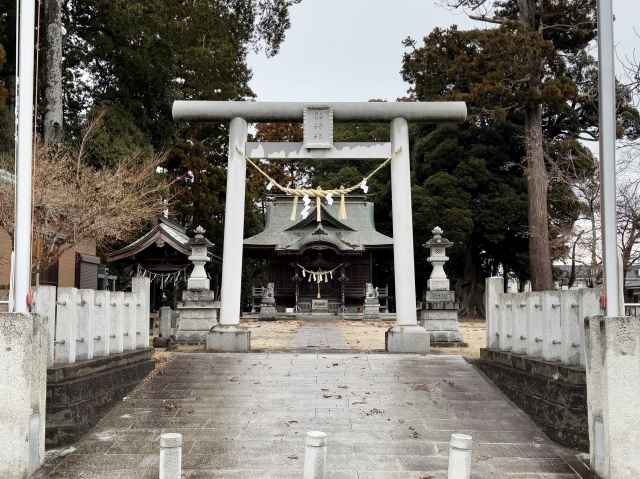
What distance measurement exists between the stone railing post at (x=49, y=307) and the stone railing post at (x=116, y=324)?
1495 millimetres

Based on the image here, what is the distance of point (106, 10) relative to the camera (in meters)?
22.2

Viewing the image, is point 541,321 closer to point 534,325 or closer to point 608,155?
point 534,325

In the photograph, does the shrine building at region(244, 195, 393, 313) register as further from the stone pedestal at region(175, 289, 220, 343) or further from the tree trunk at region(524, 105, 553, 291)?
the stone pedestal at region(175, 289, 220, 343)

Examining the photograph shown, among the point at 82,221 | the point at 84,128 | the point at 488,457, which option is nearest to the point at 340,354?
the point at 488,457

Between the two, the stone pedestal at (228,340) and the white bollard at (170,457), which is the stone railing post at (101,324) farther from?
the stone pedestal at (228,340)

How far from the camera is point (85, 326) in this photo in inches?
288

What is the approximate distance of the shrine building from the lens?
95.7ft

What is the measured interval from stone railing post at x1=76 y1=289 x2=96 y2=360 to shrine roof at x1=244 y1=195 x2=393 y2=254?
2034 centimetres

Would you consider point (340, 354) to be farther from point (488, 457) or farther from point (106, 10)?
point (106, 10)

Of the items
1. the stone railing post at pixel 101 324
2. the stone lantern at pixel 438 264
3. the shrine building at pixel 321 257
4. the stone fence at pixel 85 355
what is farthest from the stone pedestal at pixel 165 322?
the shrine building at pixel 321 257

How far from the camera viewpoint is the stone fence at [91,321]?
6.64m

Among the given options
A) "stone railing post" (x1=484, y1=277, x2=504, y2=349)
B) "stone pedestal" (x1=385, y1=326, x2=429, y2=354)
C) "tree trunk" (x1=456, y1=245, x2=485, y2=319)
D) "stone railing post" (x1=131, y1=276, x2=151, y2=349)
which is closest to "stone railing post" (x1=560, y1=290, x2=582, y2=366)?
"stone railing post" (x1=484, y1=277, x2=504, y2=349)

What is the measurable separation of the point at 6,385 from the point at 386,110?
8.84 meters

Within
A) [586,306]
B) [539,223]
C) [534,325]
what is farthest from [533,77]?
[586,306]
